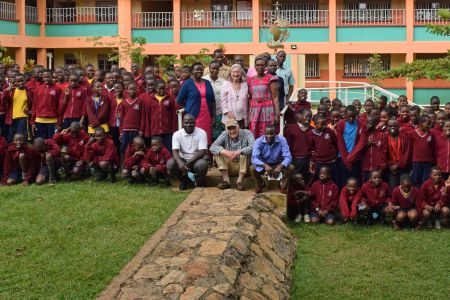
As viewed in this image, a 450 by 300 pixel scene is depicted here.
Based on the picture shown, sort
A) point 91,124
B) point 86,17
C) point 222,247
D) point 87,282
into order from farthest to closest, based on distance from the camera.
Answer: point 86,17 → point 91,124 → point 222,247 → point 87,282

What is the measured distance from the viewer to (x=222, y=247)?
24.5 feet

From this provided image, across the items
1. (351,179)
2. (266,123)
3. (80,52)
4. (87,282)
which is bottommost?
(87,282)

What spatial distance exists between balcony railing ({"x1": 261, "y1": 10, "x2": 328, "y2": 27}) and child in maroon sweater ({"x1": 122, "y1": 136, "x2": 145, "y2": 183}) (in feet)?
55.2

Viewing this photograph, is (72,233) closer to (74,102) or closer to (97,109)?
(97,109)

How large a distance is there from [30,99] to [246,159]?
427 cm

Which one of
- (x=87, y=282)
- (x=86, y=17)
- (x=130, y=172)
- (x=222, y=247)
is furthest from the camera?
(x=86, y=17)

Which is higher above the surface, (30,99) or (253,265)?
(30,99)

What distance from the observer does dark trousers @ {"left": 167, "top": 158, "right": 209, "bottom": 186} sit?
1019cm

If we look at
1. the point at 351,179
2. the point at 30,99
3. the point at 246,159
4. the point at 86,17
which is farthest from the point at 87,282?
the point at 86,17

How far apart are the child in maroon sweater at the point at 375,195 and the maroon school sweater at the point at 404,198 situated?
0.16 metres

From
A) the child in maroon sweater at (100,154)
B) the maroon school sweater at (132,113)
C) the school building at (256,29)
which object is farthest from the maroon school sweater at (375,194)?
the school building at (256,29)

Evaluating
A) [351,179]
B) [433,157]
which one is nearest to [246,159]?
[351,179]

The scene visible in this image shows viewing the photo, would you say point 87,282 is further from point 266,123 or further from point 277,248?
point 266,123

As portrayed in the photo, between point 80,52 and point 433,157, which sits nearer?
point 433,157
